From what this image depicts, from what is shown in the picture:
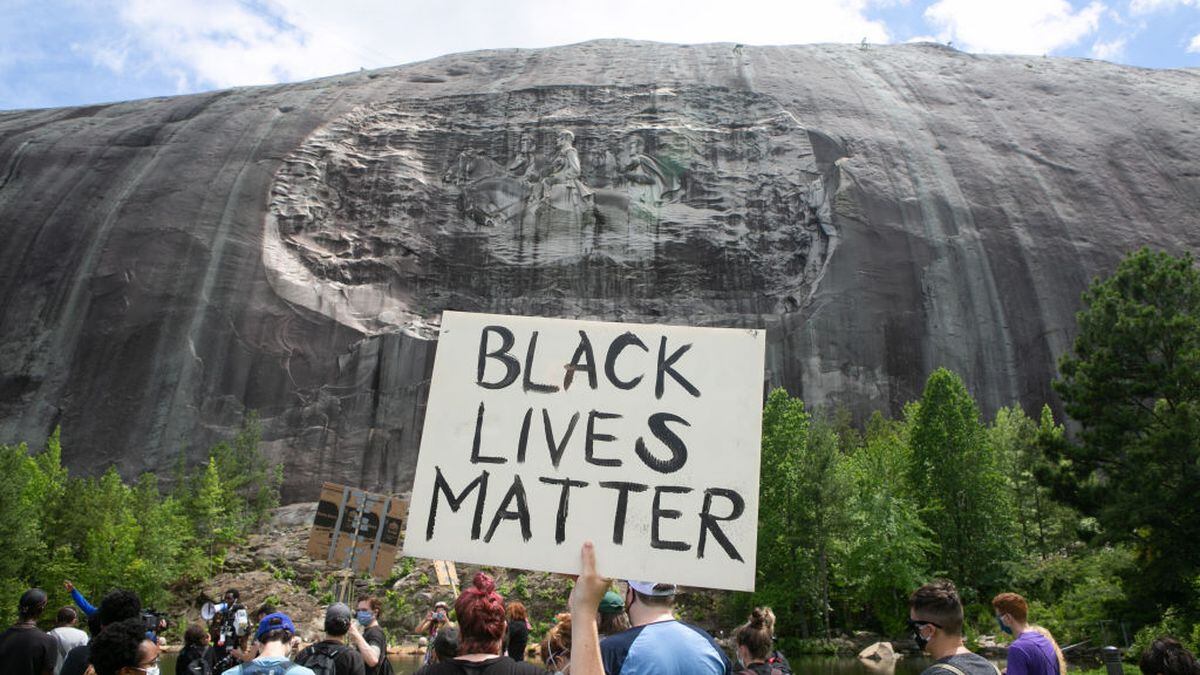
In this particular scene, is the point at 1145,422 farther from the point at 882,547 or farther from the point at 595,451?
the point at 595,451

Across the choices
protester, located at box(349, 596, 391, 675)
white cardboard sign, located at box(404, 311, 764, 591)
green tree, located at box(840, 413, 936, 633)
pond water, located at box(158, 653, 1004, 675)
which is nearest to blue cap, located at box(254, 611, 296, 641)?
protester, located at box(349, 596, 391, 675)

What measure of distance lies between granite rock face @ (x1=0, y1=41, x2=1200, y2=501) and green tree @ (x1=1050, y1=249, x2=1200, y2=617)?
2072cm

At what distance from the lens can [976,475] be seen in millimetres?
29578

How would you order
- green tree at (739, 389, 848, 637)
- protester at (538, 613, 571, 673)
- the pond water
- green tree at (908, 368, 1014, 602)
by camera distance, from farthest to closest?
green tree at (908, 368, 1014, 602) < green tree at (739, 389, 848, 637) < the pond water < protester at (538, 613, 571, 673)

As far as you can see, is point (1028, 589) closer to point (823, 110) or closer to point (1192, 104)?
point (823, 110)

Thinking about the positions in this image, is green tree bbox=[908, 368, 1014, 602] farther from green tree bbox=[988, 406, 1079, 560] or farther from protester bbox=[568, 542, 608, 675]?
protester bbox=[568, 542, 608, 675]

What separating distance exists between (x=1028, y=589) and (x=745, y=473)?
2889cm

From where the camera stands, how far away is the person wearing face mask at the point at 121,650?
3.85m

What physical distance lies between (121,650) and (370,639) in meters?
2.59

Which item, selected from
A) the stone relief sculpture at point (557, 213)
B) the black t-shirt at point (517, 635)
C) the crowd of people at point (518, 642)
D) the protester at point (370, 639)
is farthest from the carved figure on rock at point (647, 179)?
the black t-shirt at point (517, 635)

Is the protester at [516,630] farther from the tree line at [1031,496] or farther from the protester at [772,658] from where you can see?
the tree line at [1031,496]

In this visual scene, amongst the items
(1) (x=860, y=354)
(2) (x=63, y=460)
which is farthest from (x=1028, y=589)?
(2) (x=63, y=460)

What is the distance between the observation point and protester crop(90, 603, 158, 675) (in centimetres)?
385

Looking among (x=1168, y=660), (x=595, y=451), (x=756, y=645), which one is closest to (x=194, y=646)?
(x=756, y=645)
